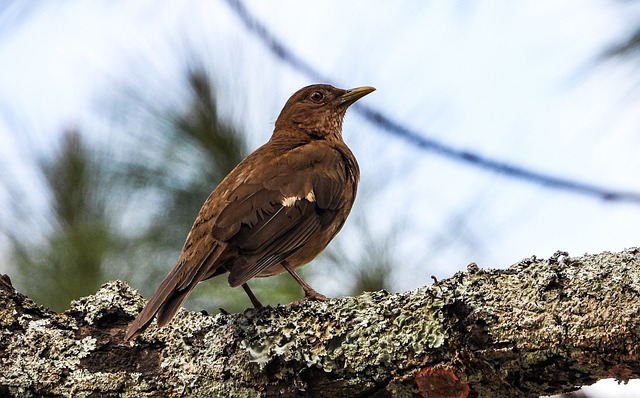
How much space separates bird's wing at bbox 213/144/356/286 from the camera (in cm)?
392

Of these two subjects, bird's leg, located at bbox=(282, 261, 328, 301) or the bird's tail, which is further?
bird's leg, located at bbox=(282, 261, 328, 301)

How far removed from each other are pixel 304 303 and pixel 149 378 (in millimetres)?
630

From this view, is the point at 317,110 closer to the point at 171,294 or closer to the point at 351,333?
the point at 171,294

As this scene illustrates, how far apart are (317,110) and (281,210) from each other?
1.66 meters

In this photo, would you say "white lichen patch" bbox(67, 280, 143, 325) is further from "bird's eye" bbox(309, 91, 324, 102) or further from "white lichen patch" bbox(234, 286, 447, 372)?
"bird's eye" bbox(309, 91, 324, 102)

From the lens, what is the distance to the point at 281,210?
4.18 metres

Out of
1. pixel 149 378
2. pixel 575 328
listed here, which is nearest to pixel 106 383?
pixel 149 378

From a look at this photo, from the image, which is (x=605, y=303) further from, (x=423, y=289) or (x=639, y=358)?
(x=423, y=289)

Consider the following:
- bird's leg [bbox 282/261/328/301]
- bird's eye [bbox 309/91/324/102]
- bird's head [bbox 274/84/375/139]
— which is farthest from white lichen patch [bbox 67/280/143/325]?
bird's eye [bbox 309/91/324/102]

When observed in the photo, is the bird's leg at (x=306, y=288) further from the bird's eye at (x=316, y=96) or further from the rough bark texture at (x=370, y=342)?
the bird's eye at (x=316, y=96)

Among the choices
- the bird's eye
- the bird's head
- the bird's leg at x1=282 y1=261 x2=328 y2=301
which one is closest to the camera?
the bird's leg at x1=282 y1=261 x2=328 y2=301

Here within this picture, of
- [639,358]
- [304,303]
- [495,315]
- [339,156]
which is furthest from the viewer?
[339,156]

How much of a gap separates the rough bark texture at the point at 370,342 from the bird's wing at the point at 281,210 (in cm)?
45

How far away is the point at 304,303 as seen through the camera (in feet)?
11.1
